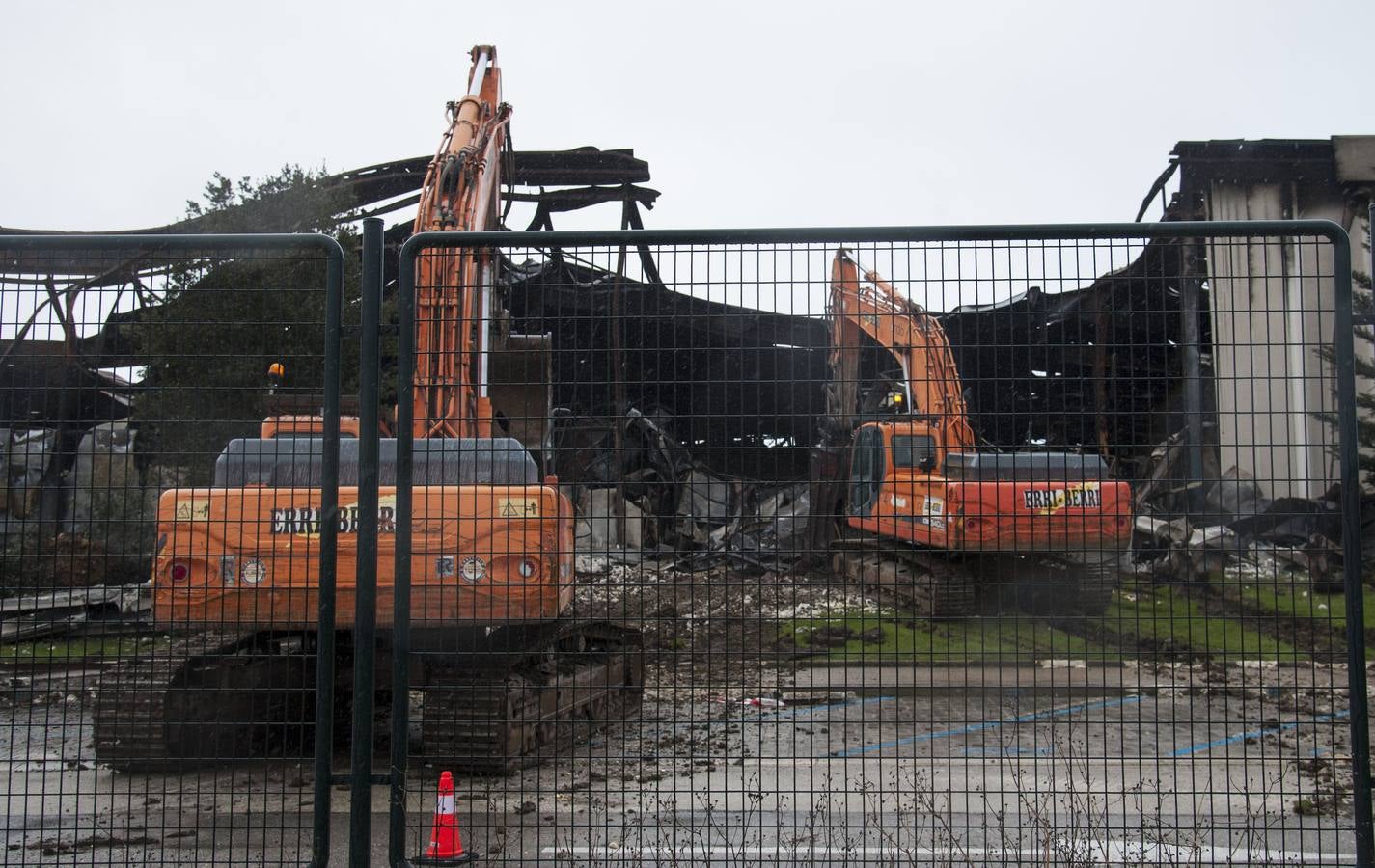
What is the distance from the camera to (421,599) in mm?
5867

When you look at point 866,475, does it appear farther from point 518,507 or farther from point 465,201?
point 518,507

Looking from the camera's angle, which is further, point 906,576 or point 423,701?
point 906,576

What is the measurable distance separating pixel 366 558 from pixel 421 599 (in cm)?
206

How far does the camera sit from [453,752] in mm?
6672

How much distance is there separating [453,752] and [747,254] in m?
4.09

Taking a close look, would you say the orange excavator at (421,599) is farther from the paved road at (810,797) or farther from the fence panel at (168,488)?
the paved road at (810,797)

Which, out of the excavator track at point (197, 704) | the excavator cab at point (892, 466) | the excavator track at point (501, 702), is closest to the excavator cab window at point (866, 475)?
the excavator cab at point (892, 466)

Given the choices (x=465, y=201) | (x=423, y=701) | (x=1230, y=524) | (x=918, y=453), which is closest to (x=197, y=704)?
(x=423, y=701)

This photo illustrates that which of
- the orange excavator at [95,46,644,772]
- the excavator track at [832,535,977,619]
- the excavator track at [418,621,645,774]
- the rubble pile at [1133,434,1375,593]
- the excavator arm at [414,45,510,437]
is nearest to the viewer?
the rubble pile at [1133,434,1375,593]

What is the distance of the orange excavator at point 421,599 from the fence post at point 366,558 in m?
0.46

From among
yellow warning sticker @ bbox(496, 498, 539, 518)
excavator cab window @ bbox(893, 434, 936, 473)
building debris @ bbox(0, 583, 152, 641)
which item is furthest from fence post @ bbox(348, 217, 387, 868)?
excavator cab window @ bbox(893, 434, 936, 473)

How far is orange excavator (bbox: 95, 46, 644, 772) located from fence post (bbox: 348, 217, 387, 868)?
0.46 m

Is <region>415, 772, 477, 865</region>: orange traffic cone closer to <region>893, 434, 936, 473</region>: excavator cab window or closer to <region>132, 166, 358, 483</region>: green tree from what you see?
<region>132, 166, 358, 483</region>: green tree

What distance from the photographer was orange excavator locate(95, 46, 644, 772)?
5023mm
